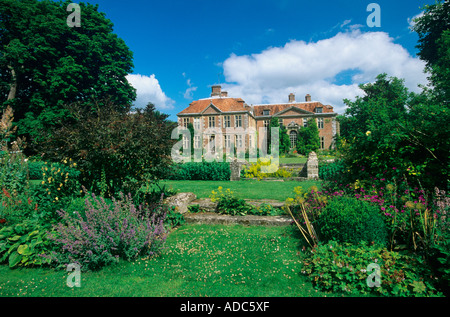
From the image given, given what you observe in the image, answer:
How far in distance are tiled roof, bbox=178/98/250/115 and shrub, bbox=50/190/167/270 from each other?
3754cm

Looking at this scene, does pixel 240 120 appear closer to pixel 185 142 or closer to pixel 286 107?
pixel 286 107

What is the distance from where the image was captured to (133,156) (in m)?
5.11

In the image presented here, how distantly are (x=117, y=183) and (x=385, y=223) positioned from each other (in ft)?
18.6

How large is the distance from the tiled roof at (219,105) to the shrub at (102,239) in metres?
37.5

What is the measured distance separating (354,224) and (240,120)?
37680 mm

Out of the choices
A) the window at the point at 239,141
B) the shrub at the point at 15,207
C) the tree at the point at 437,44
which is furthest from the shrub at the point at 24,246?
the window at the point at 239,141

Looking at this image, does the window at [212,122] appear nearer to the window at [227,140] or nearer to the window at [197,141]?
the window at [227,140]

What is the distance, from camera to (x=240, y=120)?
40688 mm

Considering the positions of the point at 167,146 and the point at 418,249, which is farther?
the point at 167,146

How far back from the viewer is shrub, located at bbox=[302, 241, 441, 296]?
289 centimetres

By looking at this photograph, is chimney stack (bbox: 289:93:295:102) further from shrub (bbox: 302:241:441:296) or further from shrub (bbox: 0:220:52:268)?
shrub (bbox: 0:220:52:268)

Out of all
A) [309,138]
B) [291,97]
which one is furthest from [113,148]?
[291,97]
